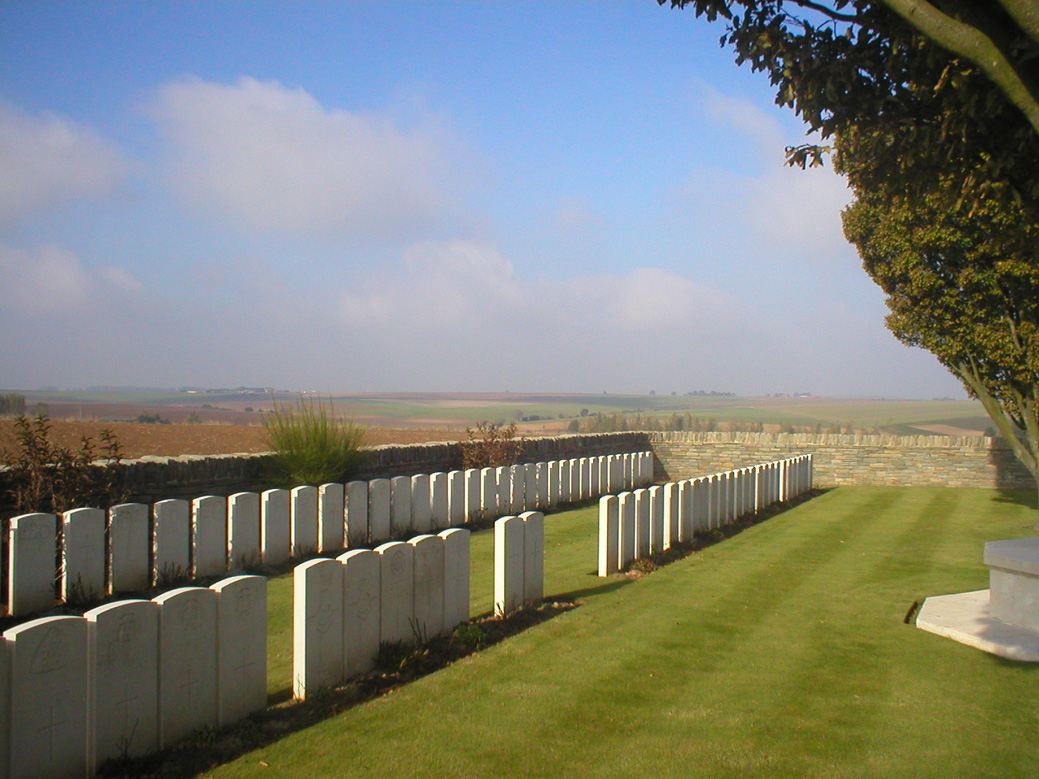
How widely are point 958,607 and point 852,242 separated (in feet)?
26.1

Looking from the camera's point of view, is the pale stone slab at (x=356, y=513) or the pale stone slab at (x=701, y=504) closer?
the pale stone slab at (x=356, y=513)

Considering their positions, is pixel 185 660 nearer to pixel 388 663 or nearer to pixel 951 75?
pixel 388 663

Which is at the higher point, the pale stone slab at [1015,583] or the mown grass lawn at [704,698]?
the pale stone slab at [1015,583]

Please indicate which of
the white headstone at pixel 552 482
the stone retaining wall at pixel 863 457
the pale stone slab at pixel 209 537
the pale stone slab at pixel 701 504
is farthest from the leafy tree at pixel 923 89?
the stone retaining wall at pixel 863 457

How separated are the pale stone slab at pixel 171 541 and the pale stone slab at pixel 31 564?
100cm

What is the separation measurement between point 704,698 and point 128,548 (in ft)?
17.8

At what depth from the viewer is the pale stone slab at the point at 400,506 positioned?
10.5 metres

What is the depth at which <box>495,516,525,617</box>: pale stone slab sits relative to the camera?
254 inches

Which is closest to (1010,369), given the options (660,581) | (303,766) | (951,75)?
(660,581)

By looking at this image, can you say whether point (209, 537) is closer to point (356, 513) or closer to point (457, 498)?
point (356, 513)

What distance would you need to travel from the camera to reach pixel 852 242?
13336 millimetres

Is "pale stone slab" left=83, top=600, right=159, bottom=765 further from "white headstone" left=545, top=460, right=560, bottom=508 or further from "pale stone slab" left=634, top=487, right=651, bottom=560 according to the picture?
"white headstone" left=545, top=460, right=560, bottom=508

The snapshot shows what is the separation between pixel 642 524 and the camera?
29.0 feet

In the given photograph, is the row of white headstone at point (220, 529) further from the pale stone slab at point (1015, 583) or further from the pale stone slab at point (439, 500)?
the pale stone slab at point (1015, 583)
